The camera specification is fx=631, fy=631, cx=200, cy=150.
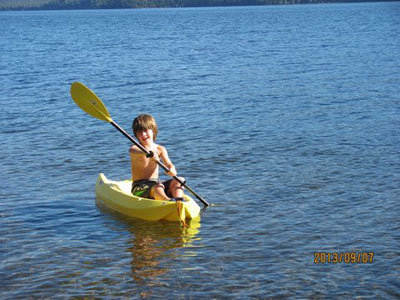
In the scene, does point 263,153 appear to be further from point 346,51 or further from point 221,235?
point 346,51

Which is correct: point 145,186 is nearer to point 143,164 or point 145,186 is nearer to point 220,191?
point 143,164

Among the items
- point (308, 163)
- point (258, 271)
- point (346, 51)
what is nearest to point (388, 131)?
point (308, 163)

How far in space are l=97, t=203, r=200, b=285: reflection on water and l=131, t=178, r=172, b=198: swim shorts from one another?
409 millimetres

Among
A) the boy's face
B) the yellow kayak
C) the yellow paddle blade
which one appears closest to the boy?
the boy's face

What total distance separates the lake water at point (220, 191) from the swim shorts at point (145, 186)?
17.4 inches

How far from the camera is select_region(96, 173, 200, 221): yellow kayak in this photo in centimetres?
917

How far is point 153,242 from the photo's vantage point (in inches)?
342

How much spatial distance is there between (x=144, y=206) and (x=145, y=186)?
44 cm

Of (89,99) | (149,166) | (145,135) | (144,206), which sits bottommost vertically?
(144,206)

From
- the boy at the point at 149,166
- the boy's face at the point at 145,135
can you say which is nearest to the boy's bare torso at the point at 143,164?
the boy at the point at 149,166

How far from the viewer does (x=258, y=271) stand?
751 centimetres

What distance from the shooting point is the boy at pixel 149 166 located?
9.42 metres

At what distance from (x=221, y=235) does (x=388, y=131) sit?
8.01 m
